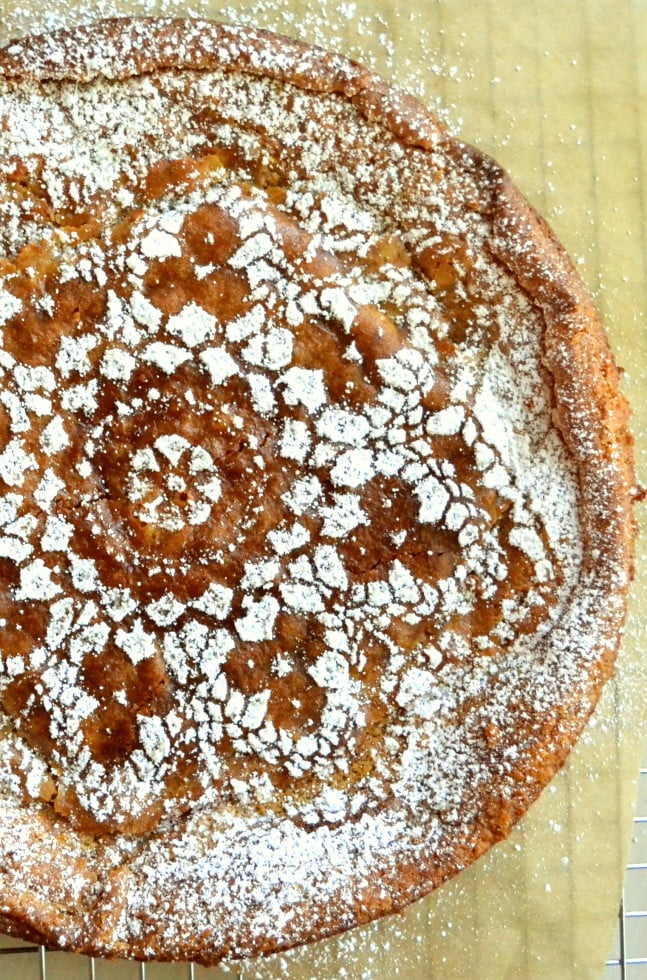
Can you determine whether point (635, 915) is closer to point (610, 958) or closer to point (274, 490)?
point (610, 958)

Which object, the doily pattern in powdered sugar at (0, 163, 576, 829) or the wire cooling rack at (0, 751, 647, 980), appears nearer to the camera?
the doily pattern in powdered sugar at (0, 163, 576, 829)

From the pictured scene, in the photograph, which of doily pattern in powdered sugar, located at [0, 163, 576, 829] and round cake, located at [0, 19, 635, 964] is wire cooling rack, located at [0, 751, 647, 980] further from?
doily pattern in powdered sugar, located at [0, 163, 576, 829]

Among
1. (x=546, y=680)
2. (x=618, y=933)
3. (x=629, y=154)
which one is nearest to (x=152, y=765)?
(x=546, y=680)

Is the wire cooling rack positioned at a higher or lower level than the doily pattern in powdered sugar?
lower

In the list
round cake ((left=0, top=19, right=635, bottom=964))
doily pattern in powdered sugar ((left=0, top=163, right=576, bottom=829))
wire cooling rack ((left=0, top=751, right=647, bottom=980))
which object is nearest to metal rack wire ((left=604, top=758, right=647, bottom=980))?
wire cooling rack ((left=0, top=751, right=647, bottom=980))

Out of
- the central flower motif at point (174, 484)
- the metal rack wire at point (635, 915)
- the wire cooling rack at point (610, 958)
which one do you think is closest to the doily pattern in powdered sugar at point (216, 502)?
the central flower motif at point (174, 484)

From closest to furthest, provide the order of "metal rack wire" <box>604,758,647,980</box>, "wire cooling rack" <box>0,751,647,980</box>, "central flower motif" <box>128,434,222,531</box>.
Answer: "central flower motif" <box>128,434,222,531</box> < "wire cooling rack" <box>0,751,647,980</box> < "metal rack wire" <box>604,758,647,980</box>

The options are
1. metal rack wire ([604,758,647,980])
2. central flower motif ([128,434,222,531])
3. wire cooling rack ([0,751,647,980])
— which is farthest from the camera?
metal rack wire ([604,758,647,980])
